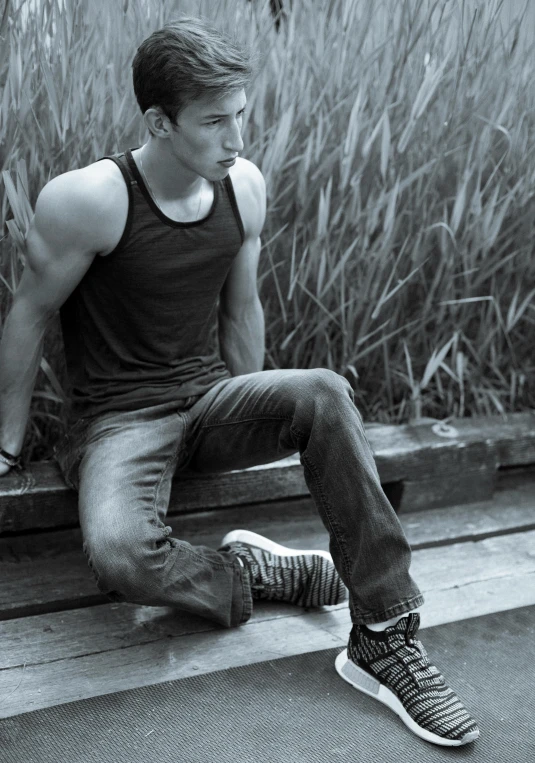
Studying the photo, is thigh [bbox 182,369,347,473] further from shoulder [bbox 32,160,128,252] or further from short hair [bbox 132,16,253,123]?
short hair [bbox 132,16,253,123]

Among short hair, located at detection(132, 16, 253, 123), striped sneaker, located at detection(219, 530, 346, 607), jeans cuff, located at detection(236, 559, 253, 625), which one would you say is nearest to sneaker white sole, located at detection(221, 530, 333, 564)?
striped sneaker, located at detection(219, 530, 346, 607)

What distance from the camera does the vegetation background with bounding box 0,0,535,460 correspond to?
204 centimetres

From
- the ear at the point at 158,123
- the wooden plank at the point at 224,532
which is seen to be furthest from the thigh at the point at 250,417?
the ear at the point at 158,123

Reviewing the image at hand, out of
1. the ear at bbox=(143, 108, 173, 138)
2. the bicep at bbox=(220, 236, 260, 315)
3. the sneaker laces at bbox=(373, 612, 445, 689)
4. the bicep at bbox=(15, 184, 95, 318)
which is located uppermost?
the ear at bbox=(143, 108, 173, 138)

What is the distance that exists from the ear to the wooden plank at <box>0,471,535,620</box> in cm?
86

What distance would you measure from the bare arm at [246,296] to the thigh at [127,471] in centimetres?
26

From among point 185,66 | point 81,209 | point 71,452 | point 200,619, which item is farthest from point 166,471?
point 185,66

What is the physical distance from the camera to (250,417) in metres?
1.78

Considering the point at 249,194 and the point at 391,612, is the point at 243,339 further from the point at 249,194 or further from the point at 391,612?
the point at 391,612

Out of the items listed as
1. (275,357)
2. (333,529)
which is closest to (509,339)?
(275,357)

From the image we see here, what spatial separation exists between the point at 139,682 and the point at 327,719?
34cm

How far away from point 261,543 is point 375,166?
96cm

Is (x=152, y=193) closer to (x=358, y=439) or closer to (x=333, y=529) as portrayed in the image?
(x=358, y=439)

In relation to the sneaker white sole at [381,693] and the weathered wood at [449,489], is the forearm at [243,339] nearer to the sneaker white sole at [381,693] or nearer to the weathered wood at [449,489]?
the weathered wood at [449,489]
